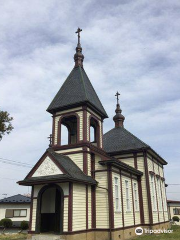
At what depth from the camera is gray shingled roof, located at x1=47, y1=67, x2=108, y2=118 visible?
17.5 m

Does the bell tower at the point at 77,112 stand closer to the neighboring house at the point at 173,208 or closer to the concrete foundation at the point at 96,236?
the concrete foundation at the point at 96,236

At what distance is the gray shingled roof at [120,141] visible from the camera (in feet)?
67.3

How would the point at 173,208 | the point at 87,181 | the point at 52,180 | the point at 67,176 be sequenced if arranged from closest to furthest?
1. the point at 67,176
2. the point at 52,180
3. the point at 87,181
4. the point at 173,208

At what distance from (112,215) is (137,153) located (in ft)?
22.2

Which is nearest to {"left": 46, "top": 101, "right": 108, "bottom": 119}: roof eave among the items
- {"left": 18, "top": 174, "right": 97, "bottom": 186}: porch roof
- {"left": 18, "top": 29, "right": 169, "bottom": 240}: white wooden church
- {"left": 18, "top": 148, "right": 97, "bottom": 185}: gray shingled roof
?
{"left": 18, "top": 29, "right": 169, "bottom": 240}: white wooden church

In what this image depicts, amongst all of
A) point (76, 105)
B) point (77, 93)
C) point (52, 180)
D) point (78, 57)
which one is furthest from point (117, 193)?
point (78, 57)

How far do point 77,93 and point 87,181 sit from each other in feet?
21.8

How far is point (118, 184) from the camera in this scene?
632 inches

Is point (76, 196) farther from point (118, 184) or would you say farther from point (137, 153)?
point (137, 153)

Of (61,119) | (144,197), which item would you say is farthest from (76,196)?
(144,197)

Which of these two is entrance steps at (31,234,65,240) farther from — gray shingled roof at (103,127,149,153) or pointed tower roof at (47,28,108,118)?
gray shingled roof at (103,127,149,153)

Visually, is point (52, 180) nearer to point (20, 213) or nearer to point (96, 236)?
point (96, 236)

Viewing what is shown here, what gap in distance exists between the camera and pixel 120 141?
21969 mm

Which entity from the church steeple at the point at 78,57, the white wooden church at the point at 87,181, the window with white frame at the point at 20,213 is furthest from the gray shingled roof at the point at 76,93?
the window with white frame at the point at 20,213
